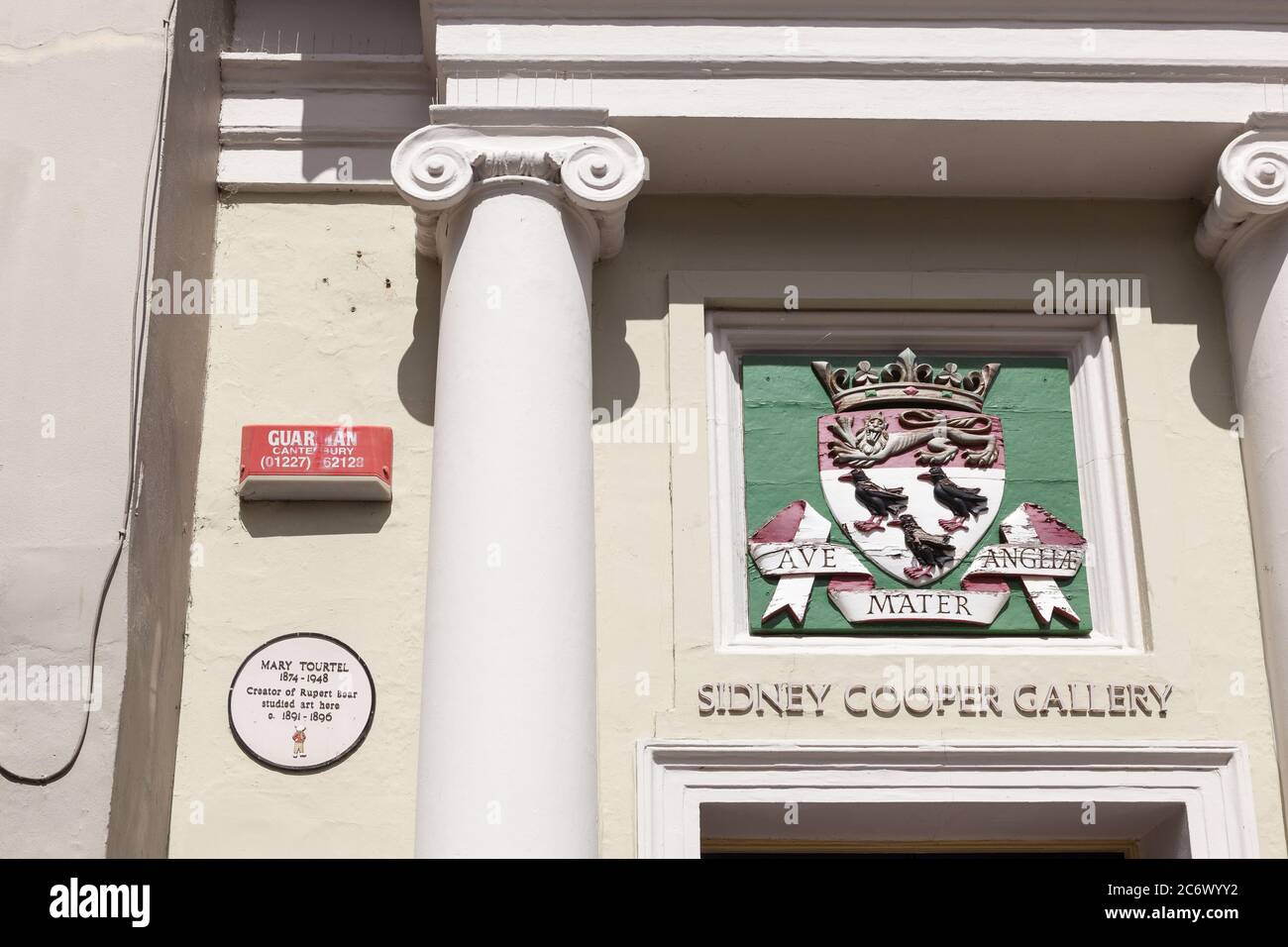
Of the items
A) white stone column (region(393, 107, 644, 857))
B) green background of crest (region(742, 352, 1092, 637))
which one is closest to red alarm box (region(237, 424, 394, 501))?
white stone column (region(393, 107, 644, 857))

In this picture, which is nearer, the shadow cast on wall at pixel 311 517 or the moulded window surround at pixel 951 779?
the moulded window surround at pixel 951 779

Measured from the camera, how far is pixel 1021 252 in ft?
24.8

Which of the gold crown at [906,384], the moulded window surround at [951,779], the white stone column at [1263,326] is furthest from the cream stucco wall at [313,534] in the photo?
the white stone column at [1263,326]

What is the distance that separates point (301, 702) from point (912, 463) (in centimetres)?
256

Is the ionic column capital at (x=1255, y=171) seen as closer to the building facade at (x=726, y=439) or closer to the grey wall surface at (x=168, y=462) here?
the building facade at (x=726, y=439)

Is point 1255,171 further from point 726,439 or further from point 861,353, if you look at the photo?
point 726,439

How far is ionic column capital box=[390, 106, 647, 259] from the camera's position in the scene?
6902mm

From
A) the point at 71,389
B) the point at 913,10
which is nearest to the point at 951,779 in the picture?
the point at 913,10

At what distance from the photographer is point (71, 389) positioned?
6160 millimetres

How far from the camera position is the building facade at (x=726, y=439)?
6.49 metres

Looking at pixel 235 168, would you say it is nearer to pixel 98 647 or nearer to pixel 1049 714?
pixel 98 647

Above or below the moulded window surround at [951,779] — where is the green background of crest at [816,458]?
above

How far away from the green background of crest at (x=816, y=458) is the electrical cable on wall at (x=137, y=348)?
2.38m
